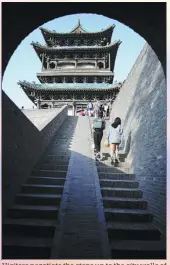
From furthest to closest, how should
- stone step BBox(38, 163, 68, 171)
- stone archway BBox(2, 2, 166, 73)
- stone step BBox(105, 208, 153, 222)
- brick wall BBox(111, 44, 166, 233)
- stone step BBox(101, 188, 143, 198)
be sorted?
stone step BBox(38, 163, 68, 171) < stone step BBox(101, 188, 143, 198) < brick wall BBox(111, 44, 166, 233) < stone step BBox(105, 208, 153, 222) < stone archway BBox(2, 2, 166, 73)

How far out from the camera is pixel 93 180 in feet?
21.7

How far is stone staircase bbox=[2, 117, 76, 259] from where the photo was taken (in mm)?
4258

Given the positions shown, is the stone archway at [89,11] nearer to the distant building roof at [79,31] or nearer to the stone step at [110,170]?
the stone step at [110,170]

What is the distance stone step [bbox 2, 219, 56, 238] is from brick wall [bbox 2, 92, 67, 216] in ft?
1.18

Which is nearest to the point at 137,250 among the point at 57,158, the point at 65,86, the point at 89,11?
the point at 89,11

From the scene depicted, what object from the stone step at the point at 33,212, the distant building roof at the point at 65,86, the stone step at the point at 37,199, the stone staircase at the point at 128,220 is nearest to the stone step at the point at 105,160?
the stone staircase at the point at 128,220

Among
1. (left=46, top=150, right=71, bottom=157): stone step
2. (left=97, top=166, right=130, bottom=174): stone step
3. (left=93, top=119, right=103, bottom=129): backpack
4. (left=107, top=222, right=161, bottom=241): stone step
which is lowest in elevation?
(left=107, top=222, right=161, bottom=241): stone step

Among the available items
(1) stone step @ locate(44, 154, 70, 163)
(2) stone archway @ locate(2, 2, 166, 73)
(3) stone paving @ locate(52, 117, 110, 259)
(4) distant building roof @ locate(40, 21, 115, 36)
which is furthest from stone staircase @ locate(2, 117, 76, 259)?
(4) distant building roof @ locate(40, 21, 115, 36)

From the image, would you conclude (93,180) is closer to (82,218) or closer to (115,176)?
(115,176)

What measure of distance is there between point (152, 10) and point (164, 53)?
60 cm

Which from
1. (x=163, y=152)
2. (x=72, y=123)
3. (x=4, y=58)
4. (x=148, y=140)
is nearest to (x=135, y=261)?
(x=163, y=152)

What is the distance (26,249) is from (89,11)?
11.4 ft

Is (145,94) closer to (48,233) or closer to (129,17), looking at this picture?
(129,17)

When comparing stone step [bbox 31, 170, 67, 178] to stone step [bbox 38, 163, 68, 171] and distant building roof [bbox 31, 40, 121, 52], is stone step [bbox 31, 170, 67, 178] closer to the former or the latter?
stone step [bbox 38, 163, 68, 171]
